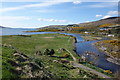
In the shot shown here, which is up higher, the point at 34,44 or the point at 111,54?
the point at 34,44

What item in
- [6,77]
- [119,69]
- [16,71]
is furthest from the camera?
[119,69]

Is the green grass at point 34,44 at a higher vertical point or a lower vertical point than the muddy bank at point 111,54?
higher

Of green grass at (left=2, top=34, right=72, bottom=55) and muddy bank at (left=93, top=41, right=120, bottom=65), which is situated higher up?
green grass at (left=2, top=34, right=72, bottom=55)

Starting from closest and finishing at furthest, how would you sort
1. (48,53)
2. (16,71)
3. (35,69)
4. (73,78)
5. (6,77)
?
(6,77), (16,71), (35,69), (73,78), (48,53)

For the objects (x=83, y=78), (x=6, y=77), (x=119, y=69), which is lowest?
(x=119, y=69)

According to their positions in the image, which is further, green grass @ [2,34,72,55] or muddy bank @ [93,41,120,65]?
green grass @ [2,34,72,55]

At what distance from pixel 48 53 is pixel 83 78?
21.3 meters

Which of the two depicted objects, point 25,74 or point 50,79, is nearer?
point 25,74

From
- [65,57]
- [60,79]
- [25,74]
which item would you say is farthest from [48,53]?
[25,74]

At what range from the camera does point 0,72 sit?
11.2m

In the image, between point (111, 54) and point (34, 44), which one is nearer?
point (111, 54)

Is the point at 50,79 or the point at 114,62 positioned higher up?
the point at 50,79

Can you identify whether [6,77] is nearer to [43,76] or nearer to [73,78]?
[43,76]

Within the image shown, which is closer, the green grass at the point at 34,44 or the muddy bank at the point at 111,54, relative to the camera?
the muddy bank at the point at 111,54
